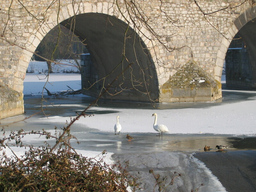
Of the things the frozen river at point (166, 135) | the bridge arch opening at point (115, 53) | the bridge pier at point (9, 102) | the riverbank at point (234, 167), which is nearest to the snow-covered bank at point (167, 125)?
the frozen river at point (166, 135)

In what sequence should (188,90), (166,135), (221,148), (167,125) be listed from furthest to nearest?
1. (188,90)
2. (167,125)
3. (166,135)
4. (221,148)

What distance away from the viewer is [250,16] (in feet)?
46.2

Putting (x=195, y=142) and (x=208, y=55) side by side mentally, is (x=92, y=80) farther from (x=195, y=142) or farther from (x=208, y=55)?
(x=195, y=142)

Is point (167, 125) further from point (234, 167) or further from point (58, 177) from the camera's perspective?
point (58, 177)

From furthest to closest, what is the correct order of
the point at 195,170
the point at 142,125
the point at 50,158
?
the point at 142,125 < the point at 195,170 < the point at 50,158

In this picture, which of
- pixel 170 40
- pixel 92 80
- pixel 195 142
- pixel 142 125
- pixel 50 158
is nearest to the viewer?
pixel 50 158

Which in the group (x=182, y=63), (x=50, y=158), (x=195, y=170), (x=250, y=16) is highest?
(x=250, y=16)

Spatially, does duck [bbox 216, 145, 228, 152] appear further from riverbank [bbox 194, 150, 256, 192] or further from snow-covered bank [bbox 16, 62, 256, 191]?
snow-covered bank [bbox 16, 62, 256, 191]

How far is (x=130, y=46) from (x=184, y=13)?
2062mm

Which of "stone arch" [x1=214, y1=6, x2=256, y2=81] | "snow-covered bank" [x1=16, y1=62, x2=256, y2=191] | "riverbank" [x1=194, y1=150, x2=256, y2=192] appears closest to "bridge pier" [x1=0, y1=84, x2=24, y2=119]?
"snow-covered bank" [x1=16, y1=62, x2=256, y2=191]

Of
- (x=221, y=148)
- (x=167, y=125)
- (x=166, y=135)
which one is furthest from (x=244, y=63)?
(x=221, y=148)

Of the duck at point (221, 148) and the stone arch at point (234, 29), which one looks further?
the stone arch at point (234, 29)

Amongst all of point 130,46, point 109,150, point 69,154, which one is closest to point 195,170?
point 109,150

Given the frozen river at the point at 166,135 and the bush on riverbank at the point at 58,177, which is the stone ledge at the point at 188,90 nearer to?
Answer: the frozen river at the point at 166,135
